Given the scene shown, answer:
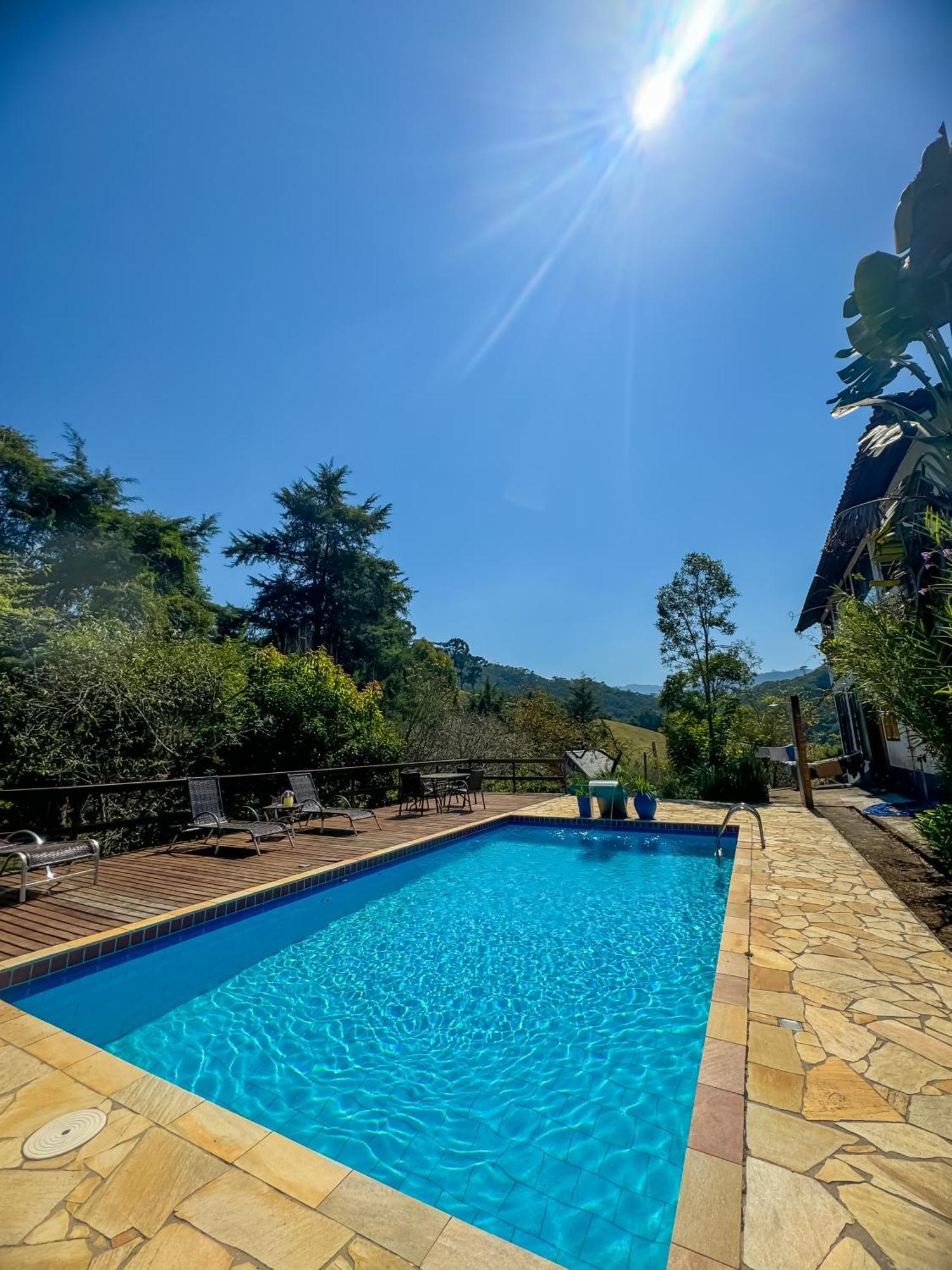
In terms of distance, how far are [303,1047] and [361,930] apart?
5.67 feet

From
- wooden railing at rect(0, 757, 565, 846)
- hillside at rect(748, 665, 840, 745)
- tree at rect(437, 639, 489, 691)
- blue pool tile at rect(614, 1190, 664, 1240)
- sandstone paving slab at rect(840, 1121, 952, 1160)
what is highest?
tree at rect(437, 639, 489, 691)

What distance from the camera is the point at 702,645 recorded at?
45.7 feet

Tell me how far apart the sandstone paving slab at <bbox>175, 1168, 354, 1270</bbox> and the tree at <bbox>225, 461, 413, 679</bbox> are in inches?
755

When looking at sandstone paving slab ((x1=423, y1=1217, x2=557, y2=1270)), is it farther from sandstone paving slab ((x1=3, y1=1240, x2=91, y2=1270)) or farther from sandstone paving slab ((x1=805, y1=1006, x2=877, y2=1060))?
sandstone paving slab ((x1=805, y1=1006, x2=877, y2=1060))

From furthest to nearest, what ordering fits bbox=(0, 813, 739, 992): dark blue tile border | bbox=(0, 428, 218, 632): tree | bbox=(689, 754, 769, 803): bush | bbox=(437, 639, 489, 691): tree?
bbox=(437, 639, 489, 691): tree
bbox=(0, 428, 218, 632): tree
bbox=(689, 754, 769, 803): bush
bbox=(0, 813, 739, 992): dark blue tile border

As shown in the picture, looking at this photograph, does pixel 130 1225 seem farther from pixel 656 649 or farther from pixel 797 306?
pixel 656 649

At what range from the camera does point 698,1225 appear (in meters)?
1.60

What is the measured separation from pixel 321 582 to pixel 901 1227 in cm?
2132

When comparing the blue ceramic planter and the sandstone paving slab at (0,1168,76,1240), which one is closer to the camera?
the sandstone paving slab at (0,1168,76,1240)

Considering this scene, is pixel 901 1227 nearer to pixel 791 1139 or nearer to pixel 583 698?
pixel 791 1139

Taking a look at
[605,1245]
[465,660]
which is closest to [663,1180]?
[605,1245]

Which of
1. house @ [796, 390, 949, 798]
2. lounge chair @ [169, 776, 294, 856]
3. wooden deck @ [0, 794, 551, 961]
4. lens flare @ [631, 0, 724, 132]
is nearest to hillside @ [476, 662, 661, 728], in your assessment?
house @ [796, 390, 949, 798]

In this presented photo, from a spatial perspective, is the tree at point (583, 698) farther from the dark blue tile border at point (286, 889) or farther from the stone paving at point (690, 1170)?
the stone paving at point (690, 1170)

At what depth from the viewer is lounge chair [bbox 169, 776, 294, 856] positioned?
6438mm
